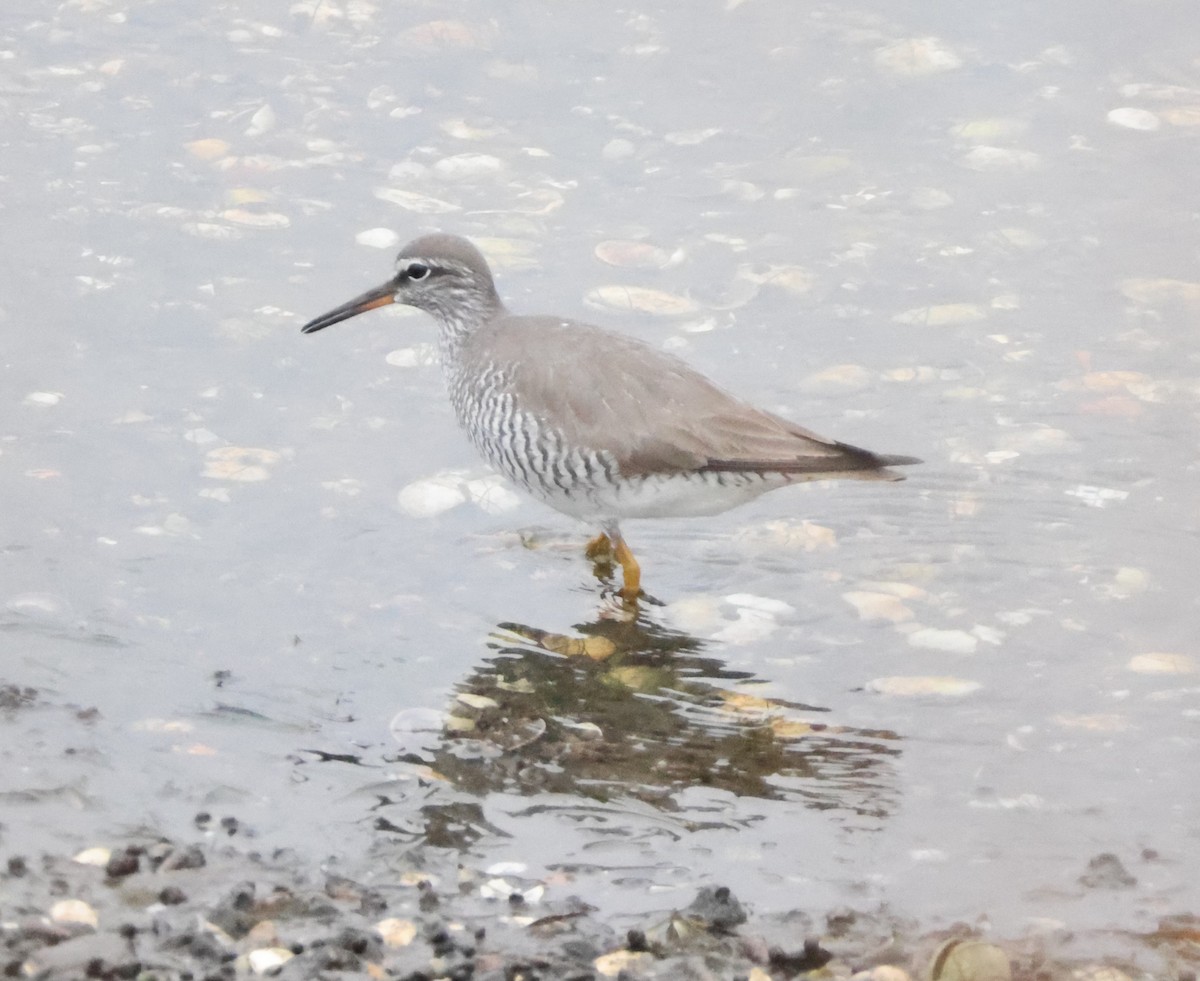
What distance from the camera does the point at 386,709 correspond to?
5602 millimetres

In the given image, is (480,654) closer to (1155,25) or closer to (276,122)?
(276,122)

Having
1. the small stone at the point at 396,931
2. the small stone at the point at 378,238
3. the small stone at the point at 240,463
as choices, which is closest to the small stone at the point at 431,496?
the small stone at the point at 240,463

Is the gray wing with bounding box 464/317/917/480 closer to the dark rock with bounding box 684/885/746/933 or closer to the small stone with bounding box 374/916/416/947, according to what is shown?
the dark rock with bounding box 684/885/746/933

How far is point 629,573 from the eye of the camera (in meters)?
6.47

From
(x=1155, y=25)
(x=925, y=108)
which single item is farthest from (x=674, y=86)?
(x=1155, y=25)

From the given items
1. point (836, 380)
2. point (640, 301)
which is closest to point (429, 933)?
point (836, 380)

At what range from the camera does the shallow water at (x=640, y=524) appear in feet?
16.6

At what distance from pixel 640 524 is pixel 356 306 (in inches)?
62.9

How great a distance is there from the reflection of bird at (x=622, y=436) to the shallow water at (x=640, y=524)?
393 mm

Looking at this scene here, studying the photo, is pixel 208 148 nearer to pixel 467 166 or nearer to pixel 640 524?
pixel 467 166

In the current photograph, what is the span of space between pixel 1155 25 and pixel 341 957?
9783 millimetres

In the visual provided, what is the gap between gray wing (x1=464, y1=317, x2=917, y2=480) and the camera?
615 cm

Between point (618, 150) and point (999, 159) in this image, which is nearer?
point (618, 150)

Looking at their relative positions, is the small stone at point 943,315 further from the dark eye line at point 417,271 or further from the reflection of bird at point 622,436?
the dark eye line at point 417,271
